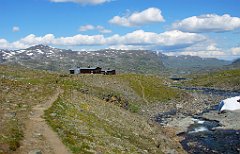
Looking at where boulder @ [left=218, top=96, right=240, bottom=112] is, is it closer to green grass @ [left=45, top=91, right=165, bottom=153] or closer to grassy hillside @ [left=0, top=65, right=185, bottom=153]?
grassy hillside @ [left=0, top=65, right=185, bottom=153]

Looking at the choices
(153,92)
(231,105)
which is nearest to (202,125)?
(231,105)

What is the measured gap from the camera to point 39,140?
3744cm

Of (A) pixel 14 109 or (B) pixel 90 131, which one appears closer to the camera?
(B) pixel 90 131

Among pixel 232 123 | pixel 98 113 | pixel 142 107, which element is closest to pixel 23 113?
pixel 98 113

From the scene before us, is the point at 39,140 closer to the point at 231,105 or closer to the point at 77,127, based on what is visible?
the point at 77,127

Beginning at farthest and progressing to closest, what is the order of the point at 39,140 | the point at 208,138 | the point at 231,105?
the point at 231,105 → the point at 208,138 → the point at 39,140

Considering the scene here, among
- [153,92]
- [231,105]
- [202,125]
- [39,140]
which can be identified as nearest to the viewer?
[39,140]

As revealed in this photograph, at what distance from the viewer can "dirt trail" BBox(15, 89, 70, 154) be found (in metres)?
34.2

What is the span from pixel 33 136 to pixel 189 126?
61.5 m

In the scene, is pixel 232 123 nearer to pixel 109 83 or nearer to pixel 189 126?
pixel 189 126

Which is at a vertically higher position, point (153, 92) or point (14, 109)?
point (14, 109)

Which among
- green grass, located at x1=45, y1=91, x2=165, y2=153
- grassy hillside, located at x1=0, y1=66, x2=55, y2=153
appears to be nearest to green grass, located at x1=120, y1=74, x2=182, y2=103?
grassy hillside, located at x1=0, y1=66, x2=55, y2=153

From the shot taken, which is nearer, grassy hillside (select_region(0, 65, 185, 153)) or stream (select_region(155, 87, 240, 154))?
grassy hillside (select_region(0, 65, 185, 153))

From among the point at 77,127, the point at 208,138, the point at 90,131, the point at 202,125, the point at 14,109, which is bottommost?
the point at 202,125
